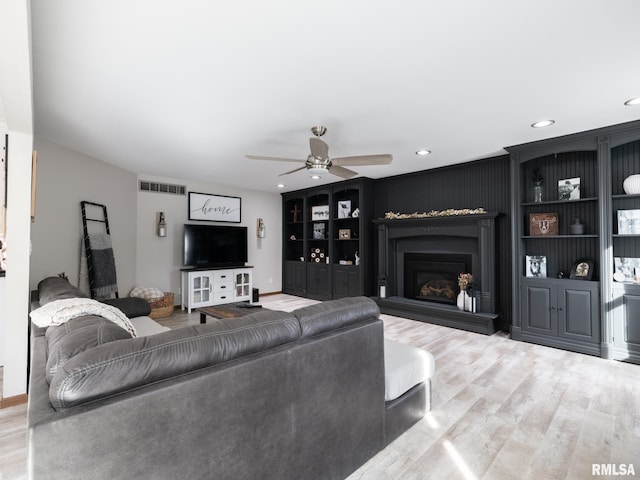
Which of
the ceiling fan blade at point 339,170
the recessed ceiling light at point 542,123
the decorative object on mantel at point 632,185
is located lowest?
the decorative object on mantel at point 632,185

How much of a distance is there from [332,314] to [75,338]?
1.07m

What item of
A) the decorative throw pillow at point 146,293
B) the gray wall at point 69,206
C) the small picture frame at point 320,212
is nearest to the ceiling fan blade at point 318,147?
the gray wall at point 69,206

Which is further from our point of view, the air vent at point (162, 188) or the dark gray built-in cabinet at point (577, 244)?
the air vent at point (162, 188)

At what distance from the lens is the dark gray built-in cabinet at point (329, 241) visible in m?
A: 5.86

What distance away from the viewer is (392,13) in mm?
1615

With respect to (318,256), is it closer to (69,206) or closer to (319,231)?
(319,231)

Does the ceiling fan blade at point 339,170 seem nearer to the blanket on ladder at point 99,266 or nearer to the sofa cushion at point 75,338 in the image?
the sofa cushion at point 75,338

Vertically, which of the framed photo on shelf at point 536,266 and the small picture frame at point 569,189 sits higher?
the small picture frame at point 569,189

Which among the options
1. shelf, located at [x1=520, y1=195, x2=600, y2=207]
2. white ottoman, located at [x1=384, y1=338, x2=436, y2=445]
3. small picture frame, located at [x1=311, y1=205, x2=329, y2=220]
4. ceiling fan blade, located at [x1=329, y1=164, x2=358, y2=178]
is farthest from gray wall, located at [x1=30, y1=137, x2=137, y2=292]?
shelf, located at [x1=520, y1=195, x2=600, y2=207]

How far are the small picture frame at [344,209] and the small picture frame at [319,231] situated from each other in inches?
23.4

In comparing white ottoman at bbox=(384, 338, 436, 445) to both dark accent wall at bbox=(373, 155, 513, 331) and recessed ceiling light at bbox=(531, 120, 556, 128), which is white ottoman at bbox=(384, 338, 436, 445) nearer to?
recessed ceiling light at bbox=(531, 120, 556, 128)

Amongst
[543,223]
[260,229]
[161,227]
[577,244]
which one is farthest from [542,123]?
[161,227]

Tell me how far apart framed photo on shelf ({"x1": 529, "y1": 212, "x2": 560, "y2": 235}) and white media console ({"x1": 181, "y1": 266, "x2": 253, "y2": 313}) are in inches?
190

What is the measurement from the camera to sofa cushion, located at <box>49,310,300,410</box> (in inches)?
35.9
